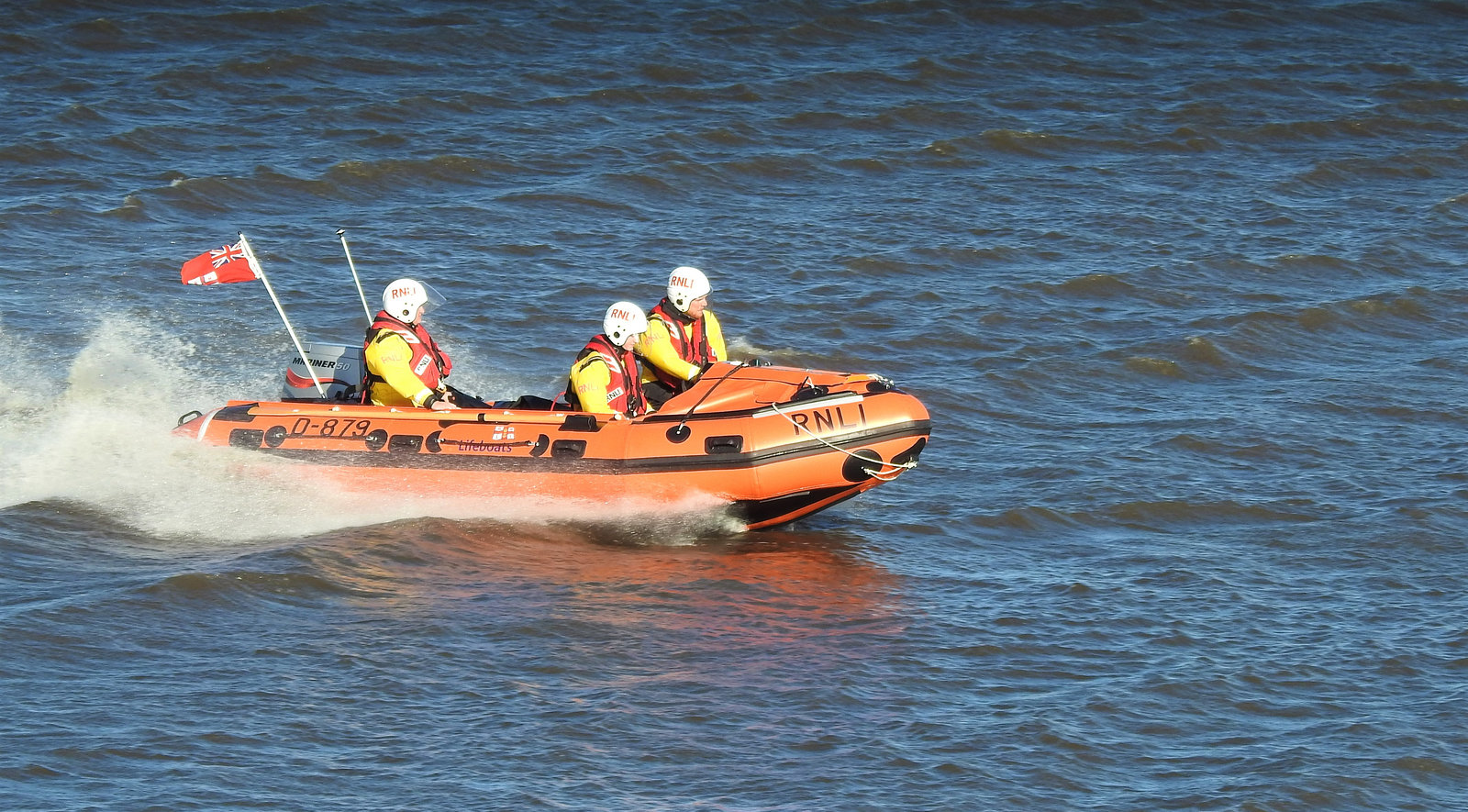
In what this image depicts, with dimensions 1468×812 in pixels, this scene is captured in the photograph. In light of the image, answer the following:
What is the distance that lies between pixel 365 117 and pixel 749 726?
12.6 m

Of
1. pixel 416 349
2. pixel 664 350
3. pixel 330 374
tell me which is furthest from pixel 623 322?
pixel 330 374

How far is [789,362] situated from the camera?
524 inches

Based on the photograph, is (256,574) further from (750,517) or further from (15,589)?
(750,517)

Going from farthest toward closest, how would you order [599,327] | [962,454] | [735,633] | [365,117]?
[365,117]
[599,327]
[962,454]
[735,633]

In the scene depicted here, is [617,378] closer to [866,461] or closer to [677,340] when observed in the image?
[677,340]

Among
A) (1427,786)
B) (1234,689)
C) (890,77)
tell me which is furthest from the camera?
(890,77)

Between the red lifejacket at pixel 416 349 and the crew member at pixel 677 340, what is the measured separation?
1.24 m

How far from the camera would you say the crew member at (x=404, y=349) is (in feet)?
33.3

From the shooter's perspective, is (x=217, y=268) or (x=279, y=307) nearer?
(x=279, y=307)

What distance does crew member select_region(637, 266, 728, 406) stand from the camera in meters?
10.6

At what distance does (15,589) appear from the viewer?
8.71 metres

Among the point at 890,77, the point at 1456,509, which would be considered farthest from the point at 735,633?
the point at 890,77

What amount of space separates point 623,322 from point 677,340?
A: 0.81 meters

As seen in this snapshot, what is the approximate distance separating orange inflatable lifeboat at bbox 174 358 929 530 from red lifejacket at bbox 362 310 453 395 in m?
0.28
